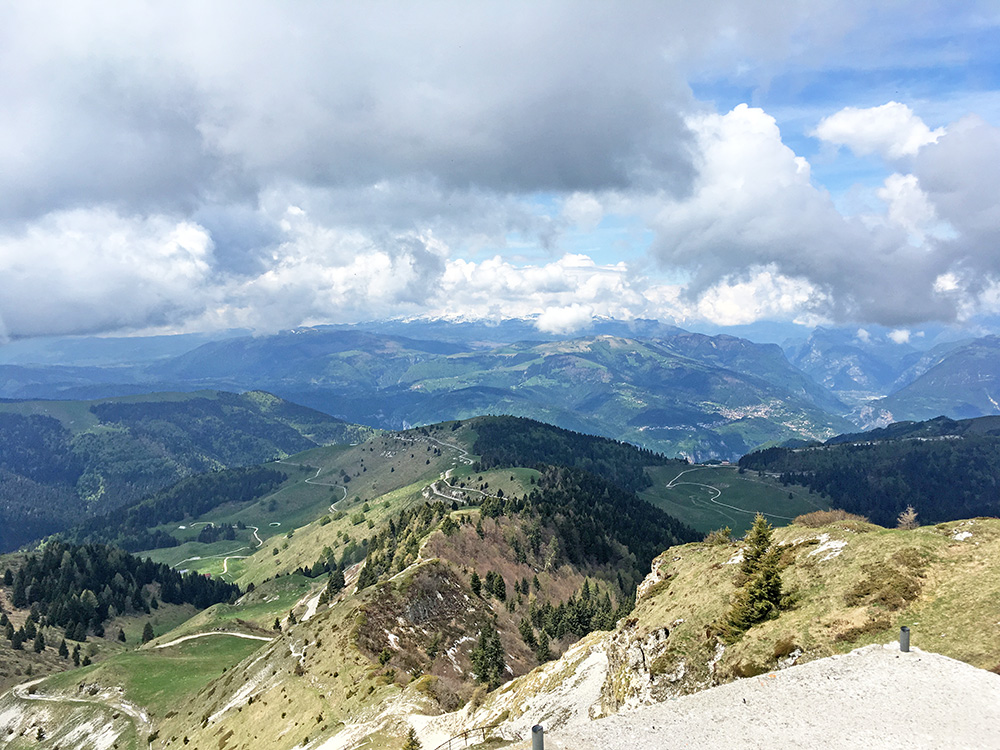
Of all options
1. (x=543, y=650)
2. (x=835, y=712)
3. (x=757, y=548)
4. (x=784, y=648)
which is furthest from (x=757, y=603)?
(x=543, y=650)

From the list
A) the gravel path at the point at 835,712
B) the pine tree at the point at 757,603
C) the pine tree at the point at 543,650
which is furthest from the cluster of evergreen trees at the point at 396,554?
the gravel path at the point at 835,712

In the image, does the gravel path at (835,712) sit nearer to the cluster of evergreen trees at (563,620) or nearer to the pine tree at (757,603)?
the pine tree at (757,603)

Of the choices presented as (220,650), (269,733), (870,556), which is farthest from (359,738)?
(220,650)

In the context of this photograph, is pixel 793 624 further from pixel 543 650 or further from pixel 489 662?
pixel 543 650

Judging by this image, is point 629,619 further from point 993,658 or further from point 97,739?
point 97,739

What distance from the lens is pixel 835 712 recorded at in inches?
1106

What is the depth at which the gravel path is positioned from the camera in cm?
2553

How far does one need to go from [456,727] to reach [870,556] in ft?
148

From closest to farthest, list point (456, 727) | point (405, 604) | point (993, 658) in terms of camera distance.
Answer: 1. point (993, 658)
2. point (456, 727)
3. point (405, 604)

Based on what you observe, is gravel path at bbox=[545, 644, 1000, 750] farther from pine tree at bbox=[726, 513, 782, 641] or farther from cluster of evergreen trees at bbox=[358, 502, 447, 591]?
cluster of evergreen trees at bbox=[358, 502, 447, 591]

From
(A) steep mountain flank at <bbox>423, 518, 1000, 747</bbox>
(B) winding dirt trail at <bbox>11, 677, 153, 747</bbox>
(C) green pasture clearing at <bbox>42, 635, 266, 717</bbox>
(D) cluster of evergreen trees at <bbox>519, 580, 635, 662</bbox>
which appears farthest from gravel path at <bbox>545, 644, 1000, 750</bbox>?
(C) green pasture clearing at <bbox>42, 635, 266, 717</bbox>

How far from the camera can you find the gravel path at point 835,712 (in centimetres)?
2553

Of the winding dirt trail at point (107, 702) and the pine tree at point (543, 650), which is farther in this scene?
the pine tree at point (543, 650)

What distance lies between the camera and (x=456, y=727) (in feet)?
186
